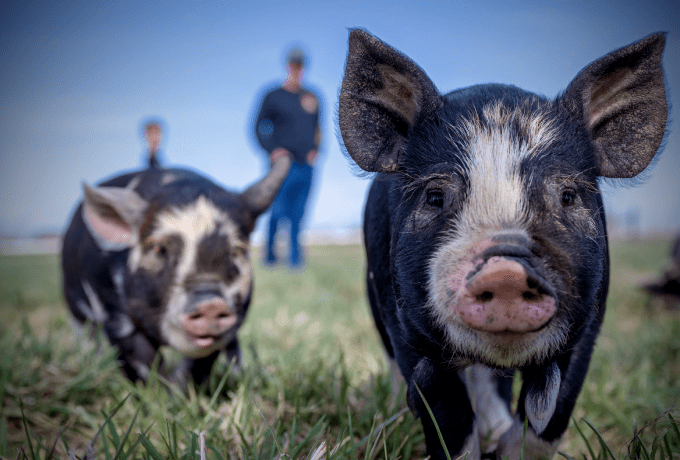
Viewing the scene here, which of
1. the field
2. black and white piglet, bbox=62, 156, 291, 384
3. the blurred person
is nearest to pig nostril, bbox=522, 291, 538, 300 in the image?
the field

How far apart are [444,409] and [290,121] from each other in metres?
5.83

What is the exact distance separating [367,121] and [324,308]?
421 centimetres

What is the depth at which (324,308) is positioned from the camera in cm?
587

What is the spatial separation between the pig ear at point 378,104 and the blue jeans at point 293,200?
538 cm

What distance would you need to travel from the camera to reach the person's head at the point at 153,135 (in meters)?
5.45

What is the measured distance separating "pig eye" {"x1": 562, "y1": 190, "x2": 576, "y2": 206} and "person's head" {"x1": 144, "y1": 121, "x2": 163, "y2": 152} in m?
4.86

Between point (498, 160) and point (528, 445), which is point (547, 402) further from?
point (498, 160)

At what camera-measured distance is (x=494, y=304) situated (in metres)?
1.39

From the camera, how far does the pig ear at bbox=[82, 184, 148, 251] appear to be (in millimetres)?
3146

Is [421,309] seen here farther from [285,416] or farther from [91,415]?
[91,415]

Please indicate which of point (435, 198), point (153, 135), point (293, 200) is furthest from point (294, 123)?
Result: point (435, 198)

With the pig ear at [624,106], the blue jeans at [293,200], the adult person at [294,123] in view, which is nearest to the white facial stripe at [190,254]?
the pig ear at [624,106]

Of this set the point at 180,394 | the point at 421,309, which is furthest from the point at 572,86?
the point at 180,394

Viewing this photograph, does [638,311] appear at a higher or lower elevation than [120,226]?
lower
